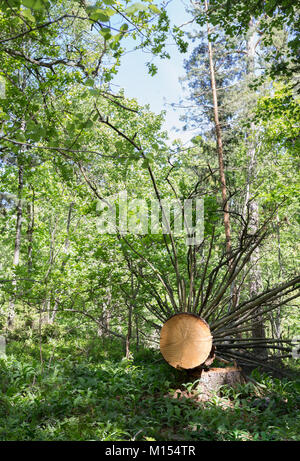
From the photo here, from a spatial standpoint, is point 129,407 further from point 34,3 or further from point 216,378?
point 34,3

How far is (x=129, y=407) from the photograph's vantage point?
432 centimetres

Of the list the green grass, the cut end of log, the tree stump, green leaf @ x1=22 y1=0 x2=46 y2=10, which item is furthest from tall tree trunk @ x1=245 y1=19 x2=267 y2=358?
green leaf @ x1=22 y1=0 x2=46 y2=10

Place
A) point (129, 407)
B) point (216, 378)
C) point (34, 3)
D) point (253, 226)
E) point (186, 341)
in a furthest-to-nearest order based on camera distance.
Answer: point (253, 226), point (216, 378), point (186, 341), point (129, 407), point (34, 3)

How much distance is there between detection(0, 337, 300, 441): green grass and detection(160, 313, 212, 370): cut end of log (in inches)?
15.3

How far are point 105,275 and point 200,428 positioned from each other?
426 centimetres

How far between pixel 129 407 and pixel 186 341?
115 cm

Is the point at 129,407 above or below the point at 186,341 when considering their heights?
below

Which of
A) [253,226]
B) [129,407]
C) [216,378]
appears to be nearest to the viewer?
[129,407]

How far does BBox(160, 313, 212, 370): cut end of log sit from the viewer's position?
4723 millimetres

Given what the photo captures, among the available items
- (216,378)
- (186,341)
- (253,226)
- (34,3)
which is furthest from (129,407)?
(253,226)

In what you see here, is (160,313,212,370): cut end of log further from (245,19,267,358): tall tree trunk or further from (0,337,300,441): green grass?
(245,19,267,358): tall tree trunk

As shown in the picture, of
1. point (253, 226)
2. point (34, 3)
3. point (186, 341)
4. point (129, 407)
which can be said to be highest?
point (253, 226)

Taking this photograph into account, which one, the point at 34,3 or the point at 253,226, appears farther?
the point at 253,226

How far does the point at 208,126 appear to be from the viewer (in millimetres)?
15547
